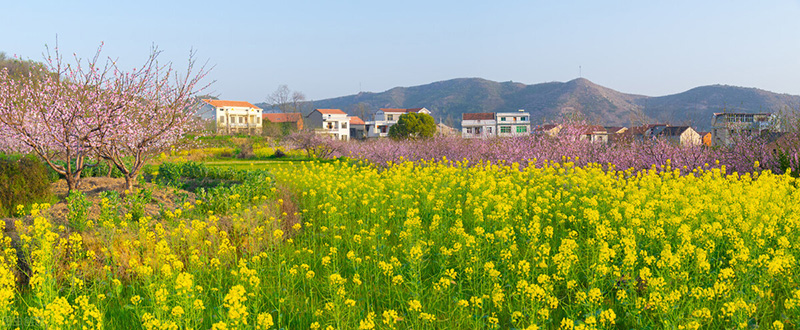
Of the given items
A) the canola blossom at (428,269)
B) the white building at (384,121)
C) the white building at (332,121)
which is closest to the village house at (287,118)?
the white building at (332,121)

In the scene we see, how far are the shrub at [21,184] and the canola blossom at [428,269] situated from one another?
287 centimetres

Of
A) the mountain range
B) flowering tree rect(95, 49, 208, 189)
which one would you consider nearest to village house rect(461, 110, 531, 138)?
the mountain range

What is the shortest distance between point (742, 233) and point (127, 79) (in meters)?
11.5

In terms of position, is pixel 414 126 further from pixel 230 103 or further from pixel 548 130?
pixel 230 103

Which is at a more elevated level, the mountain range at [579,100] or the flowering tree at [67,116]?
the mountain range at [579,100]

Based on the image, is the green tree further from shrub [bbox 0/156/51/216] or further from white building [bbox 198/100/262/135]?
A: shrub [bbox 0/156/51/216]

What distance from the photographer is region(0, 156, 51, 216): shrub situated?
9.54 meters

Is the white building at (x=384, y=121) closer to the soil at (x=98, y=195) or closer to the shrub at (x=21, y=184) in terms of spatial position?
the soil at (x=98, y=195)

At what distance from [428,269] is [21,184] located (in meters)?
8.23

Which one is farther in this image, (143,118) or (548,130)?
(548,130)

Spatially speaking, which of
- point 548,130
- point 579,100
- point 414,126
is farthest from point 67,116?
point 579,100

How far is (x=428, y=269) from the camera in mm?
6766

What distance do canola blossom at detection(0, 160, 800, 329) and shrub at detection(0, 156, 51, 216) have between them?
9.41 feet

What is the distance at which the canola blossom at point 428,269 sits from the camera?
15.7 feet
